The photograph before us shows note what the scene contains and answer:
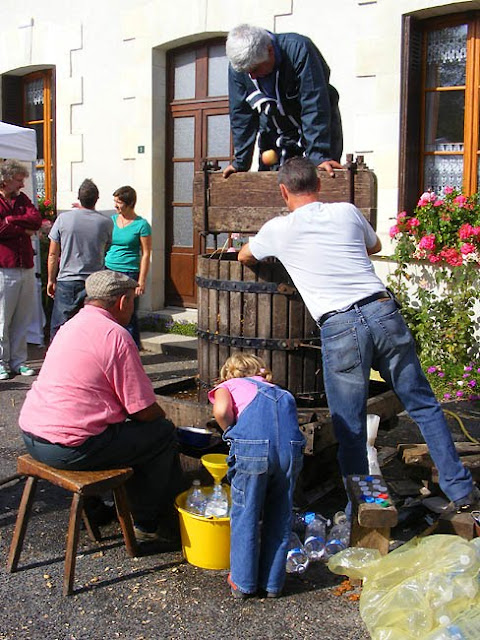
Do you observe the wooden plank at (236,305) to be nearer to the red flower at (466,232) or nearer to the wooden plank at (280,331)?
the wooden plank at (280,331)

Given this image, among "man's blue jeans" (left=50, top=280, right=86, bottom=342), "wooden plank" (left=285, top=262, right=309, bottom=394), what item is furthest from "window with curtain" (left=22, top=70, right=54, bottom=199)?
"wooden plank" (left=285, top=262, right=309, bottom=394)

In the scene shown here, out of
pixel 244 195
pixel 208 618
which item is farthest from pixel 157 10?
pixel 208 618

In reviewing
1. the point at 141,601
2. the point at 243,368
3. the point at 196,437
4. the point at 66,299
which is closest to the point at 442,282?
A: the point at 66,299

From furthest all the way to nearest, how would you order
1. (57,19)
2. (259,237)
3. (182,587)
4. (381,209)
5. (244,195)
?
(57,19), (381,209), (244,195), (259,237), (182,587)

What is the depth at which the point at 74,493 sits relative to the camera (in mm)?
3727

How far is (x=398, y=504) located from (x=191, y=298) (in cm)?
587

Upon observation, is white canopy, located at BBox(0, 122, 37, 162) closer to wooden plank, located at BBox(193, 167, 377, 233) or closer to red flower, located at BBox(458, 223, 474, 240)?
wooden plank, located at BBox(193, 167, 377, 233)

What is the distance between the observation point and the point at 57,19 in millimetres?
10625

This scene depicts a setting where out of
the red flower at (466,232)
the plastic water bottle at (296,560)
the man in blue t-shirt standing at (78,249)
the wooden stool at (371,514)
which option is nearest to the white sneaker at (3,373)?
the man in blue t-shirt standing at (78,249)

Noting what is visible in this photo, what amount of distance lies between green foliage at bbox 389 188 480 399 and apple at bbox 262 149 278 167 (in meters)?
2.58

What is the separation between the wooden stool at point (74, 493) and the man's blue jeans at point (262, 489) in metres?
0.55

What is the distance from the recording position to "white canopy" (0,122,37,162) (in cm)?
845

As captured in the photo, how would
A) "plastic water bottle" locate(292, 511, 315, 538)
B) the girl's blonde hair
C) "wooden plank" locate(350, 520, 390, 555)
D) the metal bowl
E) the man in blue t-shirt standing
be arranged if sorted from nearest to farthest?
1. "wooden plank" locate(350, 520, 390, 555)
2. the girl's blonde hair
3. "plastic water bottle" locate(292, 511, 315, 538)
4. the metal bowl
5. the man in blue t-shirt standing

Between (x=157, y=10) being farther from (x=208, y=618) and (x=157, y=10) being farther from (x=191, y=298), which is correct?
(x=208, y=618)
